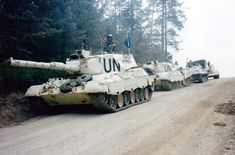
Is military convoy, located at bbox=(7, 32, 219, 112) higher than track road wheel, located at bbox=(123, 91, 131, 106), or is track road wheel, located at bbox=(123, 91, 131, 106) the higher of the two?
military convoy, located at bbox=(7, 32, 219, 112)

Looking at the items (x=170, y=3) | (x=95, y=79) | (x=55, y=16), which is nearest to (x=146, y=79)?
(x=95, y=79)

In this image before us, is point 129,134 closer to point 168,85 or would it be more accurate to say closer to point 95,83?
point 95,83

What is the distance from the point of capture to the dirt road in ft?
21.6

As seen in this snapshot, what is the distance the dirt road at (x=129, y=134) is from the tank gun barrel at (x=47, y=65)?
1.69 m

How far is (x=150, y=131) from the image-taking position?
26.6ft

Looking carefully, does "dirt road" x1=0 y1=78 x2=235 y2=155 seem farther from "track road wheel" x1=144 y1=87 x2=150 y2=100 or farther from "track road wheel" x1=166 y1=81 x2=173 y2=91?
"track road wheel" x1=166 y1=81 x2=173 y2=91

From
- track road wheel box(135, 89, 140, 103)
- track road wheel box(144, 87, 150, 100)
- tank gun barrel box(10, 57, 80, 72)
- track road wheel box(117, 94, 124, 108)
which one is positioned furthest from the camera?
track road wheel box(144, 87, 150, 100)

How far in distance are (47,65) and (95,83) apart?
66.4 inches

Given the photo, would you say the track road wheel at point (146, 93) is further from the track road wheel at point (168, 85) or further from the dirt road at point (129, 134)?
the track road wheel at point (168, 85)

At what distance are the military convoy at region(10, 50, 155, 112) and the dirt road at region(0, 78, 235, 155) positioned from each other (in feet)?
2.15

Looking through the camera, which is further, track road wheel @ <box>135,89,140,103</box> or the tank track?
track road wheel @ <box>135,89,140,103</box>

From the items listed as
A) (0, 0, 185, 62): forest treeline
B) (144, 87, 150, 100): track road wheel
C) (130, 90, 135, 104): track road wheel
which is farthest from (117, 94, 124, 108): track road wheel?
(0, 0, 185, 62): forest treeline

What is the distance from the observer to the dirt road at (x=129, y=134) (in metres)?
6.59

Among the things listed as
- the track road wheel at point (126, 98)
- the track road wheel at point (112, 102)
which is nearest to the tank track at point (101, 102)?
the track road wheel at point (112, 102)
